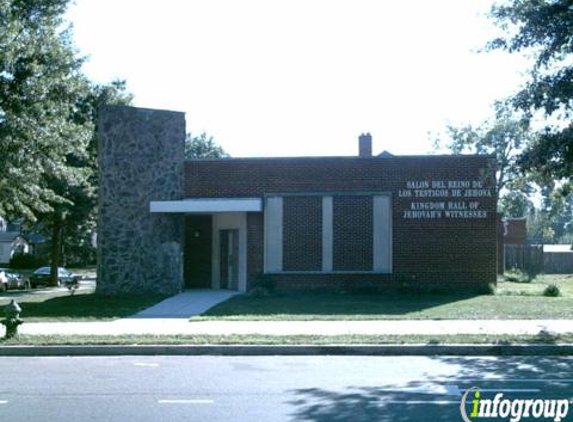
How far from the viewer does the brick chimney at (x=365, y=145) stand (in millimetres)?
26031

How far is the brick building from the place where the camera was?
22844 mm

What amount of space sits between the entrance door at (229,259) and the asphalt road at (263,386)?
1239 cm

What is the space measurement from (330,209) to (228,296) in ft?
14.8

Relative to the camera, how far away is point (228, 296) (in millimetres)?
22109

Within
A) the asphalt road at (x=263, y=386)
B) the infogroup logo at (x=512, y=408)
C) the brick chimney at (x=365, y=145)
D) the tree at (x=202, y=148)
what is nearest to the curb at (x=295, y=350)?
the asphalt road at (x=263, y=386)

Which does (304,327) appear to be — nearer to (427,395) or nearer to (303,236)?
(427,395)

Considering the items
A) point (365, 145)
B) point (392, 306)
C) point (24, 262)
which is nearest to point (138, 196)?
point (365, 145)

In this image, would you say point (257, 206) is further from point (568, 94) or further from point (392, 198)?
point (568, 94)

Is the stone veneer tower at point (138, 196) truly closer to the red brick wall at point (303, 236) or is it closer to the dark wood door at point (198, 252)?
the dark wood door at point (198, 252)

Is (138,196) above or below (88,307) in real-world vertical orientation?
above

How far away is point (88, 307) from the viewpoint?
19.3 metres

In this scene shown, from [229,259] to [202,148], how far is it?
57.9 m

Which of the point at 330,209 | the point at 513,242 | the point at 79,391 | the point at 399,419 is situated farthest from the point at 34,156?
the point at 513,242

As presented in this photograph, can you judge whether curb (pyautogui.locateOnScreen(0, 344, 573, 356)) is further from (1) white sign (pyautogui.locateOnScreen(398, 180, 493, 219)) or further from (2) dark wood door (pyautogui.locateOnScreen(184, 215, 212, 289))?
(2) dark wood door (pyautogui.locateOnScreen(184, 215, 212, 289))
